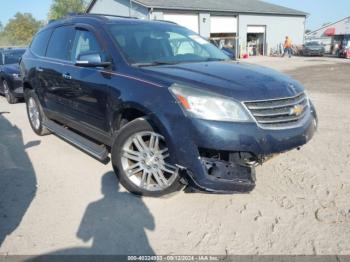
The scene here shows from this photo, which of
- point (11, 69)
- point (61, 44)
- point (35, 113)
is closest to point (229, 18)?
point (11, 69)

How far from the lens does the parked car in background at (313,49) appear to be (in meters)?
33.0

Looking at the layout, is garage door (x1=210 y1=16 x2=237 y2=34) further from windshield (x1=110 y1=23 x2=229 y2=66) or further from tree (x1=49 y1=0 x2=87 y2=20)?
tree (x1=49 y1=0 x2=87 y2=20)

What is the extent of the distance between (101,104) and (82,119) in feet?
2.22

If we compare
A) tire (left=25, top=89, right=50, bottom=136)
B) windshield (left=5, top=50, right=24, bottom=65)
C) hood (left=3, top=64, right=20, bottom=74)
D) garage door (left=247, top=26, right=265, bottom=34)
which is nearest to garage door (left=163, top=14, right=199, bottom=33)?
garage door (left=247, top=26, right=265, bottom=34)

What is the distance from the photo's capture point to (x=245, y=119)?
307cm

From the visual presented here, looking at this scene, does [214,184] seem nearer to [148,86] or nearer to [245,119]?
[245,119]

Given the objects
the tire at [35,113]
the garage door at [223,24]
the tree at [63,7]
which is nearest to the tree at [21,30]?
the tree at [63,7]

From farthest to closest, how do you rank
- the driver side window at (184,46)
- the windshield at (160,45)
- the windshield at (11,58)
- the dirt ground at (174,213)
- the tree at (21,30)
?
1. the tree at (21,30)
2. the windshield at (11,58)
3. the driver side window at (184,46)
4. the windshield at (160,45)
5. the dirt ground at (174,213)

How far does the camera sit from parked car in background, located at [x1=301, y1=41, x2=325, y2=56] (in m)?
33.0

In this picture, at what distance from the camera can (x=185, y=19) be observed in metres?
26.3

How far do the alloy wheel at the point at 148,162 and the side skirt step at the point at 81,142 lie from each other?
48cm

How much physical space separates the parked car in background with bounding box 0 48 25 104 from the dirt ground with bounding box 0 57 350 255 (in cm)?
525

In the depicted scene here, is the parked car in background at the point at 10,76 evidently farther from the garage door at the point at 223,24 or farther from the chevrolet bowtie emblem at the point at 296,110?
the garage door at the point at 223,24

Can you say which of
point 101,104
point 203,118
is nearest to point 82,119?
point 101,104
